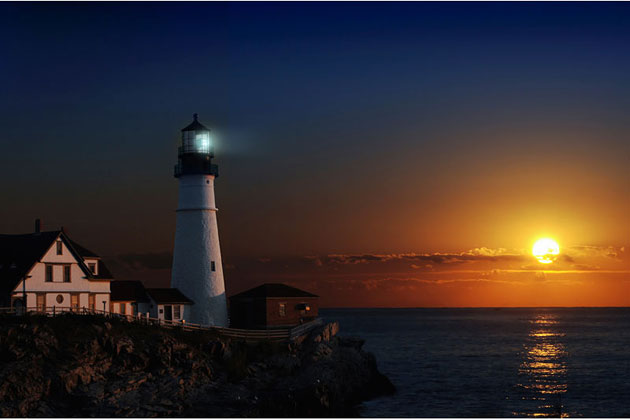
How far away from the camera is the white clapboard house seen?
5272cm

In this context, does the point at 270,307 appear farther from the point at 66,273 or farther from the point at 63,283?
the point at 63,283

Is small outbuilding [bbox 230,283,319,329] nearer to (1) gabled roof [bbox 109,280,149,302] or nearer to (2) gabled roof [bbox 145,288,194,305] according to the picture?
(2) gabled roof [bbox 145,288,194,305]

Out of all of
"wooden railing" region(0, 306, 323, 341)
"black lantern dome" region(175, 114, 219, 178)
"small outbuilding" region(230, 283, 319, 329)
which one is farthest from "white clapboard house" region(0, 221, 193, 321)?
"black lantern dome" region(175, 114, 219, 178)

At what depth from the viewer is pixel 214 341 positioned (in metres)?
51.9

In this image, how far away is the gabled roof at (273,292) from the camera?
63.9 metres

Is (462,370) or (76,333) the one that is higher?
(76,333)

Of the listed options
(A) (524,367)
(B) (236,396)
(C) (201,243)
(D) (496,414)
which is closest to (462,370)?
(A) (524,367)

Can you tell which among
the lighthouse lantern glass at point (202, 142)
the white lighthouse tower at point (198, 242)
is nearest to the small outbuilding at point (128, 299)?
the white lighthouse tower at point (198, 242)

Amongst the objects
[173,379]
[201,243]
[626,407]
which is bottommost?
[626,407]

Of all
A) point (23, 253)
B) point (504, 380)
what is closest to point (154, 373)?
point (23, 253)

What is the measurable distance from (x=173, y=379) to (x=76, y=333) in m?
6.45

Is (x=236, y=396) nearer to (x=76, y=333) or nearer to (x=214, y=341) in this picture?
(x=214, y=341)

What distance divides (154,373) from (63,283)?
12.3 meters

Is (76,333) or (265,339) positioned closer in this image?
(76,333)
